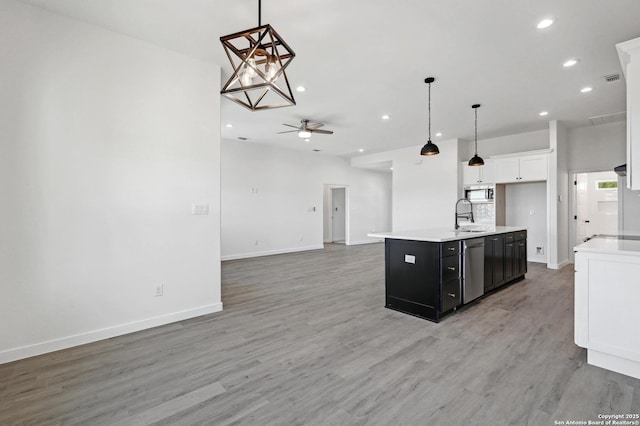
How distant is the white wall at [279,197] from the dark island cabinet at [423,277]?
15.9ft

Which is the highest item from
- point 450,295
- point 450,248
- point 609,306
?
point 450,248

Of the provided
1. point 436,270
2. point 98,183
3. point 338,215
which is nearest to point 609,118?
point 436,270

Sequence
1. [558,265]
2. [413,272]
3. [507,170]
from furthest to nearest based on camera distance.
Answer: [507,170] < [558,265] < [413,272]

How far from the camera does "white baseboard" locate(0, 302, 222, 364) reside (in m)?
2.46

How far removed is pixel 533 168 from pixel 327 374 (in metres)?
6.18

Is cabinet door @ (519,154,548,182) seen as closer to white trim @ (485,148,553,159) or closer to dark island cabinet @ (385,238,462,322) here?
white trim @ (485,148,553,159)

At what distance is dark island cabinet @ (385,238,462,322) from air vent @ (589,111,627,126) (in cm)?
463

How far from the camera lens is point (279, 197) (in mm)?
8320

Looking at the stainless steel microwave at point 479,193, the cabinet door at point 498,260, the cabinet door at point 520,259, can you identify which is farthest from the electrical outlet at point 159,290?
the stainless steel microwave at point 479,193

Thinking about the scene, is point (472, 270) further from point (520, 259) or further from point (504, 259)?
point (520, 259)

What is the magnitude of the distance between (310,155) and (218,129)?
5.52m

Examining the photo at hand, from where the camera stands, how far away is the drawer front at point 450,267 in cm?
327

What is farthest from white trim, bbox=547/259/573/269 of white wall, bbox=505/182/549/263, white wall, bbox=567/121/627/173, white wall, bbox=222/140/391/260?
white wall, bbox=222/140/391/260

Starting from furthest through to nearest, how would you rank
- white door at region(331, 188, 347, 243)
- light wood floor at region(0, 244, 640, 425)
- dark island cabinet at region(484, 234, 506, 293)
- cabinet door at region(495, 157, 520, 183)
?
1. white door at region(331, 188, 347, 243)
2. cabinet door at region(495, 157, 520, 183)
3. dark island cabinet at region(484, 234, 506, 293)
4. light wood floor at region(0, 244, 640, 425)
